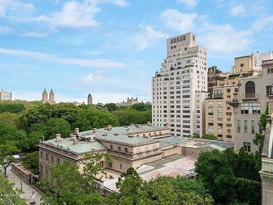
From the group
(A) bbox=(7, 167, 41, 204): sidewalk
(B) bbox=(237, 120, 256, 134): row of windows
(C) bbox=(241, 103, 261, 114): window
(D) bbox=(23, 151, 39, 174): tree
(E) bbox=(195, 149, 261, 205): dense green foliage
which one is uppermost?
(C) bbox=(241, 103, 261, 114): window

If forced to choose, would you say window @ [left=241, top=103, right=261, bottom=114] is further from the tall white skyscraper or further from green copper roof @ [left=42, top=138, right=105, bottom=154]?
the tall white skyscraper

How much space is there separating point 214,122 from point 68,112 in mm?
45979

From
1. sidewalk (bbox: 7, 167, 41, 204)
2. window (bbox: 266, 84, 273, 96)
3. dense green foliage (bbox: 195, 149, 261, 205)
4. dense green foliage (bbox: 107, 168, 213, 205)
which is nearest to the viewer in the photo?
dense green foliage (bbox: 107, 168, 213, 205)

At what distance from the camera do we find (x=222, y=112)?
71.1m

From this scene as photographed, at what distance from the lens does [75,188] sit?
19375 mm

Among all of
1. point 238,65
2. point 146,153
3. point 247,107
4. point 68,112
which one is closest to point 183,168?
point 146,153

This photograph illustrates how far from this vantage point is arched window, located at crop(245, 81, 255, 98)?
31111 millimetres

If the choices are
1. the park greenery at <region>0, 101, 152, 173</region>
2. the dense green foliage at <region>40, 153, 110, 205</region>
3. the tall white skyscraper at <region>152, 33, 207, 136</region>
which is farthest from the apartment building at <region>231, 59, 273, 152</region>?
the tall white skyscraper at <region>152, 33, 207, 136</region>

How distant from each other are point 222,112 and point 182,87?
52.2 ft

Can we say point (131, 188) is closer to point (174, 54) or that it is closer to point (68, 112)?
point (68, 112)

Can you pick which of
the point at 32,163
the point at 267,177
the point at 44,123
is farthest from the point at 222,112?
the point at 267,177

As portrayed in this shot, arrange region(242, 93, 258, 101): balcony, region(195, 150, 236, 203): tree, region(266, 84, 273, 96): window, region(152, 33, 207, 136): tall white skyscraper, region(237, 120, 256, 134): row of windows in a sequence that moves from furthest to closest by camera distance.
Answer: region(152, 33, 207, 136): tall white skyscraper, region(237, 120, 256, 134): row of windows, region(242, 93, 258, 101): balcony, region(266, 84, 273, 96): window, region(195, 150, 236, 203): tree

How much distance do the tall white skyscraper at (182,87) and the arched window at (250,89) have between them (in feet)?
147

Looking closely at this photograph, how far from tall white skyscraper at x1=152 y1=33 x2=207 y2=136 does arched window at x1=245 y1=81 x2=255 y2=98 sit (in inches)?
1765
